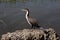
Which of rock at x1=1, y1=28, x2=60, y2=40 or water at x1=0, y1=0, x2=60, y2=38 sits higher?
rock at x1=1, y1=28, x2=60, y2=40

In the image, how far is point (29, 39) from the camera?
310 inches

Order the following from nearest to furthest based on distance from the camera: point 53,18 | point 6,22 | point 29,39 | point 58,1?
point 29,39, point 6,22, point 53,18, point 58,1

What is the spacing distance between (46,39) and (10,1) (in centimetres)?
1477

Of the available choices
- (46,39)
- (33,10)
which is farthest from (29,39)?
(33,10)

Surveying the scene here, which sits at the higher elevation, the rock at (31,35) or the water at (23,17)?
the rock at (31,35)

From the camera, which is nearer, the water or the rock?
the rock

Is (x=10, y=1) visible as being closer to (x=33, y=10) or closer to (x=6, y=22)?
(x=33, y=10)

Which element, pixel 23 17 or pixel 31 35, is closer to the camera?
pixel 31 35

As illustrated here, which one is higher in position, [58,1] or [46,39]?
[46,39]

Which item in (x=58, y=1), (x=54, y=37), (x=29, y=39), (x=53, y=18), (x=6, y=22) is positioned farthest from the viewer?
(x=58, y=1)

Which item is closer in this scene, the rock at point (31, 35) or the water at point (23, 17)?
the rock at point (31, 35)

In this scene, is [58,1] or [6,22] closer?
[6,22]

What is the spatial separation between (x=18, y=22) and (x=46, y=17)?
223 centimetres

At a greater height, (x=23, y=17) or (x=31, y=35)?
(x=31, y=35)
